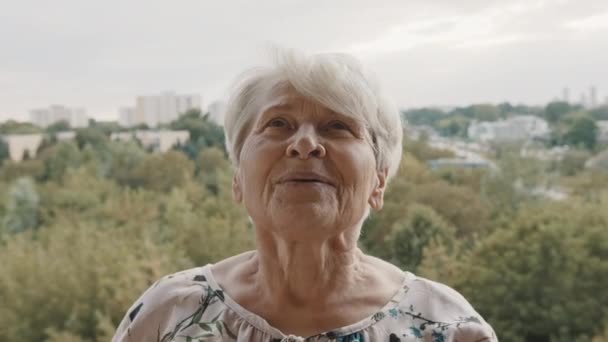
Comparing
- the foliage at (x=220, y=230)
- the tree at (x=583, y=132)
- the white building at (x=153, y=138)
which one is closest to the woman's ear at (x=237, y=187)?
the foliage at (x=220, y=230)

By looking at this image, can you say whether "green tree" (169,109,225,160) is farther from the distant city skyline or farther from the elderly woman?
the elderly woman

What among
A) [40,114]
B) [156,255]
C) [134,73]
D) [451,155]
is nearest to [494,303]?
[451,155]

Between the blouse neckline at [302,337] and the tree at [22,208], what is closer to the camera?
the blouse neckline at [302,337]

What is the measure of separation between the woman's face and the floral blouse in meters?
0.14

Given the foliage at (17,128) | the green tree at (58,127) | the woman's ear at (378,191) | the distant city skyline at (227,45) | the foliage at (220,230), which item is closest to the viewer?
the woman's ear at (378,191)

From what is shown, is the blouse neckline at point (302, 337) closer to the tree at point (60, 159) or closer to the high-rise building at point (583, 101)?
the high-rise building at point (583, 101)

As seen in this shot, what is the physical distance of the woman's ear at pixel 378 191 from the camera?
93 cm

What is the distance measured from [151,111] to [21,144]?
1.33m

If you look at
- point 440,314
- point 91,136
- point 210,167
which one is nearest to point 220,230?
point 210,167

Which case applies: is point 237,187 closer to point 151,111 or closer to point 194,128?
point 194,128

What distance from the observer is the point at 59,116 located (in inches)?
243

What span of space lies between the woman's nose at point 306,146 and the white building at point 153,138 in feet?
16.6

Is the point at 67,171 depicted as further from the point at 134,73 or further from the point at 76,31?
the point at 76,31

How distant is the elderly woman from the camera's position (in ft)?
2.75
